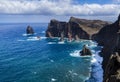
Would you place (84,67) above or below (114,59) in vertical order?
below

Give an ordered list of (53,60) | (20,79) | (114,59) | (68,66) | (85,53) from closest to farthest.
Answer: (114,59), (20,79), (68,66), (53,60), (85,53)

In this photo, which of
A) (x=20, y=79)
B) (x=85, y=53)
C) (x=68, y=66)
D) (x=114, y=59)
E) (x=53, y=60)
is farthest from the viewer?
(x=85, y=53)

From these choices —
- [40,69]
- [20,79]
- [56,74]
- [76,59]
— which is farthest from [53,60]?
[20,79]

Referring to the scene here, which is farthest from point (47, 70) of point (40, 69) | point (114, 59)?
point (114, 59)

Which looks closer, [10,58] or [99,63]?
[99,63]

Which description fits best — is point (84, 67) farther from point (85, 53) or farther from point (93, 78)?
point (85, 53)

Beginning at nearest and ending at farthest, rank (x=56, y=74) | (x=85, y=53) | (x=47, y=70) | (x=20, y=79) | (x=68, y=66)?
(x=20, y=79), (x=56, y=74), (x=47, y=70), (x=68, y=66), (x=85, y=53)

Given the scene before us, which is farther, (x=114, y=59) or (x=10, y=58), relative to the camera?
(x=10, y=58)

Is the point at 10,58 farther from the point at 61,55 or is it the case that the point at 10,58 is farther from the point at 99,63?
the point at 99,63

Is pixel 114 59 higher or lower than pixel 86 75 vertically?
higher
